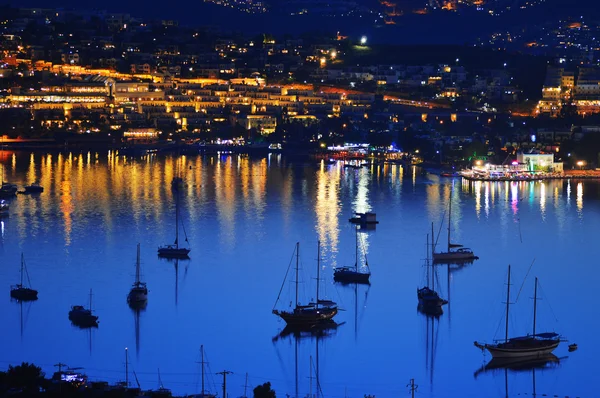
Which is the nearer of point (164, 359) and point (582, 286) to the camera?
point (164, 359)

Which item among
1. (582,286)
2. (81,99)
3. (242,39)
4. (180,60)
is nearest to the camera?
(582,286)

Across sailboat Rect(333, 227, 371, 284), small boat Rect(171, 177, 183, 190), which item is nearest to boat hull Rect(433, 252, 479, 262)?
sailboat Rect(333, 227, 371, 284)

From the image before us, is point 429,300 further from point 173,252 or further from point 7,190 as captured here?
point 7,190

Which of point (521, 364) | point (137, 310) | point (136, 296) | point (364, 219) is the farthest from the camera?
point (364, 219)

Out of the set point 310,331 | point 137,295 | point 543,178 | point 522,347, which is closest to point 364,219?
point 137,295

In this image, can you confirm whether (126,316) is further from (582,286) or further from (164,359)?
(582,286)

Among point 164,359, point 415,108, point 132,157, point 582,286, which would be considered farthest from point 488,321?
point 415,108

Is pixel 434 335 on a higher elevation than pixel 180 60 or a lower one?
lower
